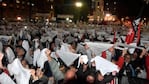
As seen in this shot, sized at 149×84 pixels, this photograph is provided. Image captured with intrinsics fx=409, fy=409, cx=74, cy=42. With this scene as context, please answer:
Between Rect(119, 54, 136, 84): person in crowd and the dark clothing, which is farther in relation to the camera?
Rect(119, 54, 136, 84): person in crowd

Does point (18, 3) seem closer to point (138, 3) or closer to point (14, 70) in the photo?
point (138, 3)

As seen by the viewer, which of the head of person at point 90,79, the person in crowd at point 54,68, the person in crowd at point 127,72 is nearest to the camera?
the head of person at point 90,79

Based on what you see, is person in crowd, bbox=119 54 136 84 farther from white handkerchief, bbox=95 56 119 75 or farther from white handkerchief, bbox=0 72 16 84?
white handkerchief, bbox=0 72 16 84

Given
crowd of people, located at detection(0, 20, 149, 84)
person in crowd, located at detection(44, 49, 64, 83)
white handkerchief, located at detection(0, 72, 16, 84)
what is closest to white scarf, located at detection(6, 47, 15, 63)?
crowd of people, located at detection(0, 20, 149, 84)

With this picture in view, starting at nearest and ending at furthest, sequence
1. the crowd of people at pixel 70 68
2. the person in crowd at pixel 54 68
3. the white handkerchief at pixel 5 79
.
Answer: the white handkerchief at pixel 5 79
the crowd of people at pixel 70 68
the person in crowd at pixel 54 68

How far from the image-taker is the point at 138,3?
210ft

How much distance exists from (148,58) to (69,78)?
4451 millimetres

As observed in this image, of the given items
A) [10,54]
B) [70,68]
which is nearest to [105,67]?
[70,68]

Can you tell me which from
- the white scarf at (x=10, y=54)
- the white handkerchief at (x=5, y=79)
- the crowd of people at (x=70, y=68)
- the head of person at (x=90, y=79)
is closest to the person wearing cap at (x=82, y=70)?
the crowd of people at (x=70, y=68)

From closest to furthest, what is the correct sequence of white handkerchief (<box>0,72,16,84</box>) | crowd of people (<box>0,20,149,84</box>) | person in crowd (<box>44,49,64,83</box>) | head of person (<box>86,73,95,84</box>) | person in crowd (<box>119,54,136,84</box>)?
white handkerchief (<box>0,72,16,84</box>)
crowd of people (<box>0,20,149,84</box>)
head of person (<box>86,73,95,84</box>)
person in crowd (<box>44,49,64,83</box>)
person in crowd (<box>119,54,136,84</box>)

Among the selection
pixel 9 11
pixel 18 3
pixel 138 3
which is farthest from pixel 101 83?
pixel 18 3

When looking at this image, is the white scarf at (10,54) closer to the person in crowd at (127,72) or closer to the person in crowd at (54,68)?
the person in crowd at (54,68)

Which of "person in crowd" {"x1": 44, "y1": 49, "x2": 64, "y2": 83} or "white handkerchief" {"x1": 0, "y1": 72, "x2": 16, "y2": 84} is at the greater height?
"white handkerchief" {"x1": 0, "y1": 72, "x2": 16, "y2": 84}

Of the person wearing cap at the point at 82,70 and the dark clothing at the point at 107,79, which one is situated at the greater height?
the person wearing cap at the point at 82,70
